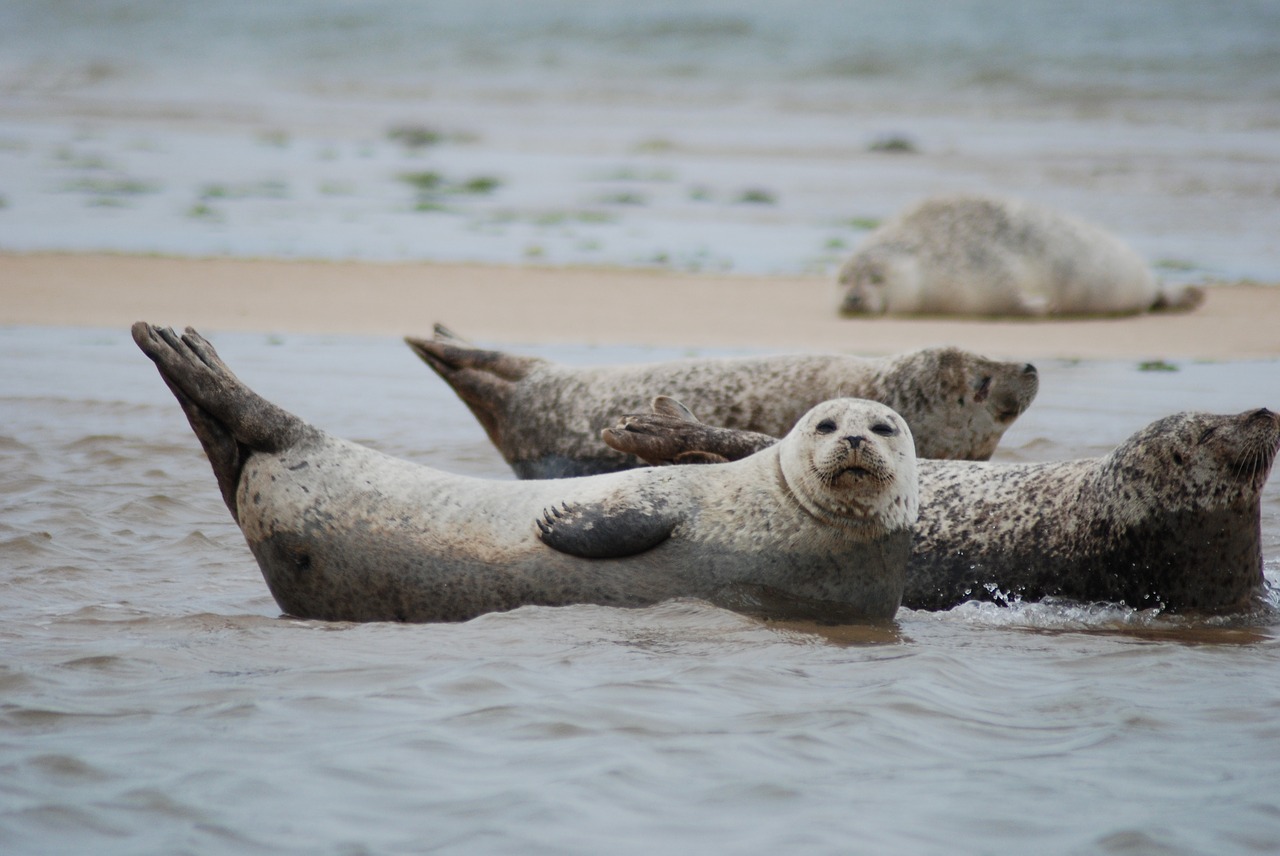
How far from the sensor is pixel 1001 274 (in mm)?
11594

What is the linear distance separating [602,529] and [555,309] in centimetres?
691

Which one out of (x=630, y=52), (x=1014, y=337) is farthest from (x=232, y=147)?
(x=630, y=52)

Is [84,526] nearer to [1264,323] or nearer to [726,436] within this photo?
[726,436]

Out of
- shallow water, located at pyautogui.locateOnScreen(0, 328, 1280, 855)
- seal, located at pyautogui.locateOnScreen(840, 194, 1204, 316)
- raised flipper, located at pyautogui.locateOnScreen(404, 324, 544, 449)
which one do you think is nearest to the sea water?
shallow water, located at pyautogui.locateOnScreen(0, 328, 1280, 855)

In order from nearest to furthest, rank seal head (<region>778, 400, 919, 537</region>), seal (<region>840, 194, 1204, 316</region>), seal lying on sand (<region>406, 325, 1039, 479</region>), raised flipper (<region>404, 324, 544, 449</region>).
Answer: seal head (<region>778, 400, 919, 537</region>), seal lying on sand (<region>406, 325, 1039, 479</region>), raised flipper (<region>404, 324, 544, 449</region>), seal (<region>840, 194, 1204, 316</region>)

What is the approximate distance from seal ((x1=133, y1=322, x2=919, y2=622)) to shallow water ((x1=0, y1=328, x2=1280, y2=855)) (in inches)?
4.3

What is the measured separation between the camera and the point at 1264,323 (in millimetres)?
10680

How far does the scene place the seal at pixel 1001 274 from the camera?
11477 millimetres

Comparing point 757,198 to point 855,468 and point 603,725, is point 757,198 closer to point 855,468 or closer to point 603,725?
point 855,468

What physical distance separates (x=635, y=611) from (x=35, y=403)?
4.58 metres

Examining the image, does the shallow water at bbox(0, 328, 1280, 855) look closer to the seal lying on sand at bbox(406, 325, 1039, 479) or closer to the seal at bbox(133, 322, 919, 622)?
the seal at bbox(133, 322, 919, 622)

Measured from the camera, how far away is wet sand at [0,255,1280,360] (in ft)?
33.2

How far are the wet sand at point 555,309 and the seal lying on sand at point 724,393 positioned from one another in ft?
10.7

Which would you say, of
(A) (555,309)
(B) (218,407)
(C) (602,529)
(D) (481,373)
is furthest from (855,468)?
(A) (555,309)
